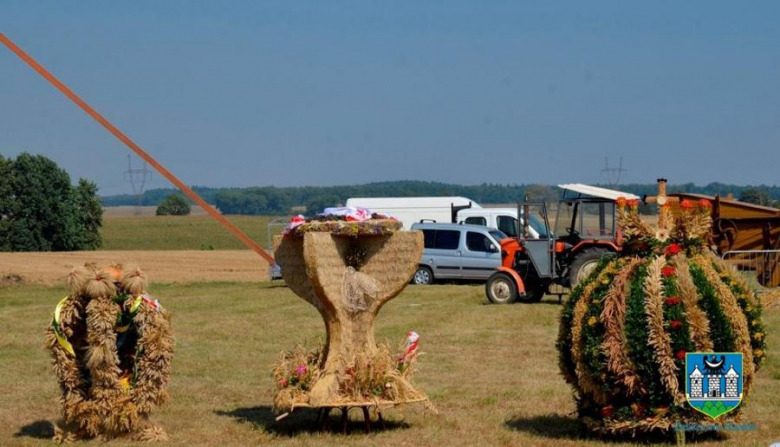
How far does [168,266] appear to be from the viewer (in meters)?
43.2

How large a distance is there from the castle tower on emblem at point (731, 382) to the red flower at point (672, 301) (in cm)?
61

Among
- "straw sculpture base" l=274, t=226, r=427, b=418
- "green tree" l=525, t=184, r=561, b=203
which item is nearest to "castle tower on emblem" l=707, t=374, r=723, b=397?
"straw sculpture base" l=274, t=226, r=427, b=418

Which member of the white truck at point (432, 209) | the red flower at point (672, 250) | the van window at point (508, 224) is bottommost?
the van window at point (508, 224)

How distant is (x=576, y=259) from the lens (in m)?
23.0

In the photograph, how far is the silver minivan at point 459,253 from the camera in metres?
28.5

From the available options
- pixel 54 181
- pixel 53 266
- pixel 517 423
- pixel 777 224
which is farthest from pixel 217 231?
pixel 517 423

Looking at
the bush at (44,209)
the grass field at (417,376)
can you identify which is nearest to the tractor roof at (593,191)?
the grass field at (417,376)

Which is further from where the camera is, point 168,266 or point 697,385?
point 168,266

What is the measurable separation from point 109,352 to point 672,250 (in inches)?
180

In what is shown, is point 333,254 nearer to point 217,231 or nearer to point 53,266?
point 53,266

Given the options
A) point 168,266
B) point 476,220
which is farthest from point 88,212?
point 476,220

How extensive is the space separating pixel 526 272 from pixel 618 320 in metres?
15.2

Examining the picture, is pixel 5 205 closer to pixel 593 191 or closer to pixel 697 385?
pixel 593 191

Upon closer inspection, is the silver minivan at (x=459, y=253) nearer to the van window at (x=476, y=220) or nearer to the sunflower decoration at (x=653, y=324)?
the van window at (x=476, y=220)
